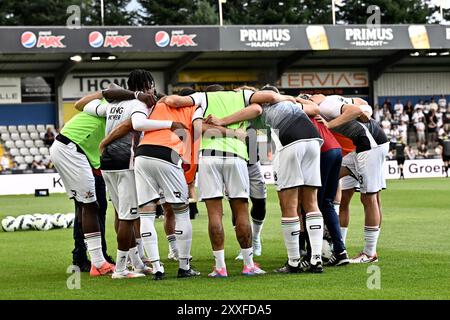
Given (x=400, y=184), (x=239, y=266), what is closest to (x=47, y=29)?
(x=400, y=184)

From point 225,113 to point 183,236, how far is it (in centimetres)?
148

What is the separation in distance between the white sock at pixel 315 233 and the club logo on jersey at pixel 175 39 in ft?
110

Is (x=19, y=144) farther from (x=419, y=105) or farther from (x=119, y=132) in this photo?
(x=119, y=132)

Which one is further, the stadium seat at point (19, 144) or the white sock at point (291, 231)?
the stadium seat at point (19, 144)

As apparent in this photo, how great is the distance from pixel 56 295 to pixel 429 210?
44.8 ft

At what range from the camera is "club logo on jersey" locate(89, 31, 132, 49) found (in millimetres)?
43062

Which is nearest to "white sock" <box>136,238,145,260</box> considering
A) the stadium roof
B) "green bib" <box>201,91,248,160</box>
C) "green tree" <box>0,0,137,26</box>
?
"green bib" <box>201,91,248,160</box>

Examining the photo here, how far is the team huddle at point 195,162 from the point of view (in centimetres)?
1094

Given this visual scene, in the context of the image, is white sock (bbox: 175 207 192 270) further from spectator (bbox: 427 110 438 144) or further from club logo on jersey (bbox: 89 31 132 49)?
spectator (bbox: 427 110 438 144)

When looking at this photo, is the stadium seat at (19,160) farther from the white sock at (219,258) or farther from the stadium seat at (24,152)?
the white sock at (219,258)

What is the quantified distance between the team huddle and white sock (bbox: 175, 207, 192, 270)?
1 cm

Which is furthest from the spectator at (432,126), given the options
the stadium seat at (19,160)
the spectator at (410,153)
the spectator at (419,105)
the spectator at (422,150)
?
the stadium seat at (19,160)

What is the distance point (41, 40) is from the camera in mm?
42531

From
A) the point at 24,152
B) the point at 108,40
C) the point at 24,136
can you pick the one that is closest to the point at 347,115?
the point at 108,40
